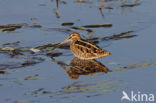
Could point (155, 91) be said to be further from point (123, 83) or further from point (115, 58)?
point (115, 58)

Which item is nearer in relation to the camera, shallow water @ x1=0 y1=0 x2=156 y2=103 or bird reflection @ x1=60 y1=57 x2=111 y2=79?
shallow water @ x1=0 y1=0 x2=156 y2=103

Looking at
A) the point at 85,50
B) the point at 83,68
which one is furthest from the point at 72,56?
the point at 83,68

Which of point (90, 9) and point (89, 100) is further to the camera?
point (90, 9)

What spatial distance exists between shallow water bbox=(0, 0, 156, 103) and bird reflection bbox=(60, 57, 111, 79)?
4.3 inches

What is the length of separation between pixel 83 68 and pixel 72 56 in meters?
0.97

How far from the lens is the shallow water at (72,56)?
826 centimetres

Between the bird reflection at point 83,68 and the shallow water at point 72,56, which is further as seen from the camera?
the bird reflection at point 83,68

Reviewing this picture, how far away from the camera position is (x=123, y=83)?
8766mm

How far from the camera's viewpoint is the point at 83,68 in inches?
385

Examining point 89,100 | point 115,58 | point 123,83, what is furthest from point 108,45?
point 89,100

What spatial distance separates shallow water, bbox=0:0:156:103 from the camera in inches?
325

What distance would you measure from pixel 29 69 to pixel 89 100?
200cm

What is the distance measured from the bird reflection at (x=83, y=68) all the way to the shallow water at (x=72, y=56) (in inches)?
4.3

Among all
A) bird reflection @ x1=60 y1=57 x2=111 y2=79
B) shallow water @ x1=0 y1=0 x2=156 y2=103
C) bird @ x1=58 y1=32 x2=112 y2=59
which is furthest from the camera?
bird @ x1=58 y1=32 x2=112 y2=59
